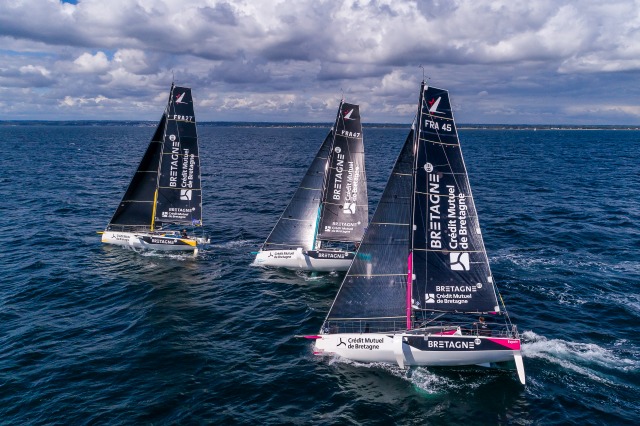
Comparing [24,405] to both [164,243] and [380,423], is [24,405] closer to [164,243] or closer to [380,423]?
[380,423]

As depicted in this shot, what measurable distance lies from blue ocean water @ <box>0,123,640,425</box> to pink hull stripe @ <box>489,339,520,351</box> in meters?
1.68

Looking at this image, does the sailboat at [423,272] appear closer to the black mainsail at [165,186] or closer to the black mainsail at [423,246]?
the black mainsail at [423,246]

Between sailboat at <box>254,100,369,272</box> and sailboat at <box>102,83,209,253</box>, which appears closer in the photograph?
sailboat at <box>254,100,369,272</box>

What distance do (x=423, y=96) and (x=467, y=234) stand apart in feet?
22.7

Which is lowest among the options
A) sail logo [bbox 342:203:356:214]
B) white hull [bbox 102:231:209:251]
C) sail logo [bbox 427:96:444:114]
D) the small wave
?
the small wave

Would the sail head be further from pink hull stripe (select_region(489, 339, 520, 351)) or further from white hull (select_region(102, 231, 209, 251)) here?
pink hull stripe (select_region(489, 339, 520, 351))

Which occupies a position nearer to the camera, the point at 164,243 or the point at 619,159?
the point at 164,243

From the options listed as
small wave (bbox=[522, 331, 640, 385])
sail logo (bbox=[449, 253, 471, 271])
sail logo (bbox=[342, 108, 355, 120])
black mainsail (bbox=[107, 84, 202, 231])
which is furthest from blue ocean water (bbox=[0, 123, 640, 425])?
sail logo (bbox=[342, 108, 355, 120])

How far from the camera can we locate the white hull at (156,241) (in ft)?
126

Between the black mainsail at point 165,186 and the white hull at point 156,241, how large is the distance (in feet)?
4.81

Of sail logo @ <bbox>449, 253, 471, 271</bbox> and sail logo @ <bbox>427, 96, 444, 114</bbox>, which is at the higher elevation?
sail logo @ <bbox>427, 96, 444, 114</bbox>

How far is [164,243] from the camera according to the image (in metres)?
38.6

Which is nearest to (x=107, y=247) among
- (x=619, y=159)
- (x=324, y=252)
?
(x=324, y=252)

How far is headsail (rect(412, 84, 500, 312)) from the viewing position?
68.2 feet
